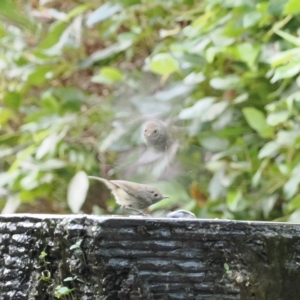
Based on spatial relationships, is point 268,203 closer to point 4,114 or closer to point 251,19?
point 251,19

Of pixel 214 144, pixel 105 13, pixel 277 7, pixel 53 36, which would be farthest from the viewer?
pixel 53 36

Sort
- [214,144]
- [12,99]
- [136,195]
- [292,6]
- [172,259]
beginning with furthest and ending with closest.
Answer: [12,99]
[214,144]
[292,6]
[136,195]
[172,259]

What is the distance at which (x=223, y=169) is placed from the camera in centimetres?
123

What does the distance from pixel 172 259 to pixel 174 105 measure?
0.83 m

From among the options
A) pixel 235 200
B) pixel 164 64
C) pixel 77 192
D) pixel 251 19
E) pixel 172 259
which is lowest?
pixel 77 192

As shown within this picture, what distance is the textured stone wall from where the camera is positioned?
1.49 feet

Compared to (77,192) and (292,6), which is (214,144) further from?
(292,6)

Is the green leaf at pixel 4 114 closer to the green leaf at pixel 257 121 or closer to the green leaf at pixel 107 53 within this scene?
the green leaf at pixel 107 53

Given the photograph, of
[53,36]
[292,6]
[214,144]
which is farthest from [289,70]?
[53,36]

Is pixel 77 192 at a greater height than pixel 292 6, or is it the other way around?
pixel 292 6

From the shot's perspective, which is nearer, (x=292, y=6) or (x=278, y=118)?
(x=292, y=6)

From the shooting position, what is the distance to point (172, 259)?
1.51ft

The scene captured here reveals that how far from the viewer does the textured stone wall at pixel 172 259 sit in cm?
45

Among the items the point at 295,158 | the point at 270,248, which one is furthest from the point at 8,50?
the point at 270,248
